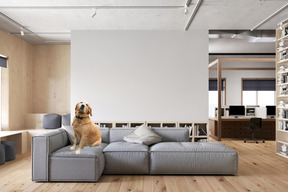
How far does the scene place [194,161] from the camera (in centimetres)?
414

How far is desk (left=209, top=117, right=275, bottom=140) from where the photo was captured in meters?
8.63

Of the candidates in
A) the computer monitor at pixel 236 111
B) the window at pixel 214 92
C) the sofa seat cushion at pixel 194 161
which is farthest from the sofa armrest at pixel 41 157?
the window at pixel 214 92

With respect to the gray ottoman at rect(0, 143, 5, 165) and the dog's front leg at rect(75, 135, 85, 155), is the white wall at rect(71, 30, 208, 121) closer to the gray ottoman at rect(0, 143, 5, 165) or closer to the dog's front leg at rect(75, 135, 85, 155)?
the gray ottoman at rect(0, 143, 5, 165)

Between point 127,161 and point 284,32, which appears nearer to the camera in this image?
point 127,161

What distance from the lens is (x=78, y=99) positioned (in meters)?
6.18

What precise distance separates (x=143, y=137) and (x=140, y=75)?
1.91 metres

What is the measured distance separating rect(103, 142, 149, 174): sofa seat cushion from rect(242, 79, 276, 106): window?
8.29m

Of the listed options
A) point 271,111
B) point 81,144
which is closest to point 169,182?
point 81,144

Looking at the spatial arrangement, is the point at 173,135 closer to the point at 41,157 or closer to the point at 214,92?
the point at 41,157

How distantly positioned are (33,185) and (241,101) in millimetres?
9318

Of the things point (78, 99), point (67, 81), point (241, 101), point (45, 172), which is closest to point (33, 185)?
point (45, 172)

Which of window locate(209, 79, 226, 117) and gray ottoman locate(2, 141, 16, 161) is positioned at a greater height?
window locate(209, 79, 226, 117)

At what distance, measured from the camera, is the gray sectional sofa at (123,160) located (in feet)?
12.6

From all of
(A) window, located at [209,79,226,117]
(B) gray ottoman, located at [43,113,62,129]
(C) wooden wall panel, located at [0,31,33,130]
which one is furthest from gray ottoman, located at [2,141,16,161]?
(A) window, located at [209,79,226,117]
